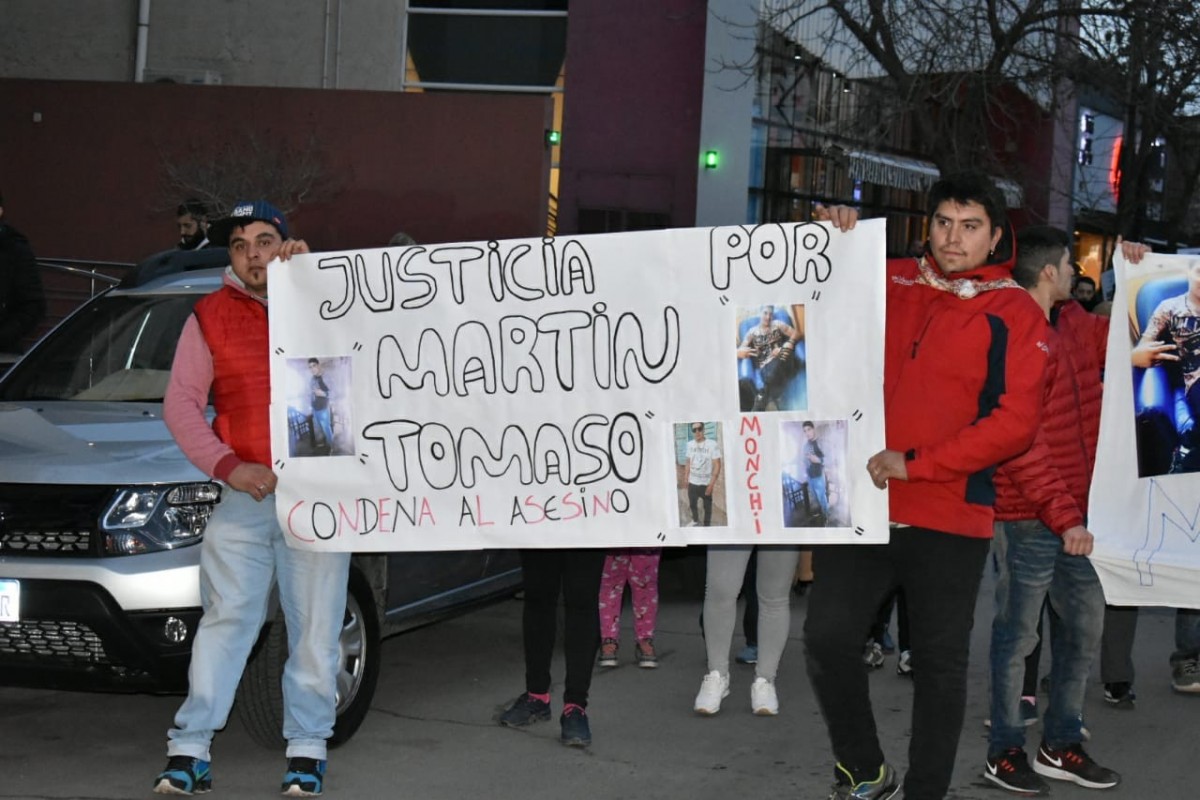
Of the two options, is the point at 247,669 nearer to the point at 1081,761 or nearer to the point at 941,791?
the point at 941,791

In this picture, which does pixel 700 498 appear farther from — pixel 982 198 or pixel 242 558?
pixel 242 558

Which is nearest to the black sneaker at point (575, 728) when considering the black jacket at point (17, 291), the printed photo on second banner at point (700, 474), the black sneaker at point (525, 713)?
the black sneaker at point (525, 713)

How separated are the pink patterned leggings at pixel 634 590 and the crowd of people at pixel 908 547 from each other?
1.04 m

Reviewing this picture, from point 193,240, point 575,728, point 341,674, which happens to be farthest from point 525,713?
point 193,240

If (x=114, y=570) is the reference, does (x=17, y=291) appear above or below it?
above

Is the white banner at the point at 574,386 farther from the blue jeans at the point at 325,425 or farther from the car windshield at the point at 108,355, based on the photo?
the car windshield at the point at 108,355

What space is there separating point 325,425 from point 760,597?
7.53 feet

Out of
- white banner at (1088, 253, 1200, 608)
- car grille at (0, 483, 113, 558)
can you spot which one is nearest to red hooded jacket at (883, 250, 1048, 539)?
white banner at (1088, 253, 1200, 608)

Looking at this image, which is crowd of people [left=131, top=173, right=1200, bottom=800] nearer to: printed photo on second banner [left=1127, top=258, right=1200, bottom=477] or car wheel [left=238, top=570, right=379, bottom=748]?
printed photo on second banner [left=1127, top=258, right=1200, bottom=477]

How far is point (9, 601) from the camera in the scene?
Answer: 18.2 feet

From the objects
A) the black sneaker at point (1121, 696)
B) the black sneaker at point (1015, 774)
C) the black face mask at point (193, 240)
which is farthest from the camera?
the black face mask at point (193, 240)

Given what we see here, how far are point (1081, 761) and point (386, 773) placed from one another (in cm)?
262

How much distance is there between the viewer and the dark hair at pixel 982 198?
16.2 feet

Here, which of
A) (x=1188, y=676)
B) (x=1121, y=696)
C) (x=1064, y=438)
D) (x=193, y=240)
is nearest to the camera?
(x=1064, y=438)
